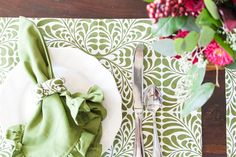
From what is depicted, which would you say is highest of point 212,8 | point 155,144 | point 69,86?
point 212,8

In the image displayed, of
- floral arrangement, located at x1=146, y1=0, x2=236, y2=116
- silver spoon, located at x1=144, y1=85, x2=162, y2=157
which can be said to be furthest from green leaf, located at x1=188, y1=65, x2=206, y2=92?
silver spoon, located at x1=144, y1=85, x2=162, y2=157

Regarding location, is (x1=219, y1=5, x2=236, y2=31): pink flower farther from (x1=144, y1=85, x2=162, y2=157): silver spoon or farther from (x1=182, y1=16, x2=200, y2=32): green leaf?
(x1=144, y1=85, x2=162, y2=157): silver spoon

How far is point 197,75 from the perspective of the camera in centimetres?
52

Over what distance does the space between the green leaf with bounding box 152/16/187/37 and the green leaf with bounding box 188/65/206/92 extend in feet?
0.22

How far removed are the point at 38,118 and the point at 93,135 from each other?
0.31 ft

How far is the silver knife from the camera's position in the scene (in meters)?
0.63

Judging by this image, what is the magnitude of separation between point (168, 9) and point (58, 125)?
262 millimetres

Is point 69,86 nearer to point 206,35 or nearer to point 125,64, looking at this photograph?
point 125,64

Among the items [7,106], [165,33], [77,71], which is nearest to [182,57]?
[165,33]

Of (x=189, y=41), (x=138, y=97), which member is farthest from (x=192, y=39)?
(x=138, y=97)

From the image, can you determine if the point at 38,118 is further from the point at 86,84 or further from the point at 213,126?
the point at 213,126

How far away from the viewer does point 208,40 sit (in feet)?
1.44

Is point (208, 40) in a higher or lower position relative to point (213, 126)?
higher

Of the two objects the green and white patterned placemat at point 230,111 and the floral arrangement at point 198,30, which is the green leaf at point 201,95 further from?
the green and white patterned placemat at point 230,111
